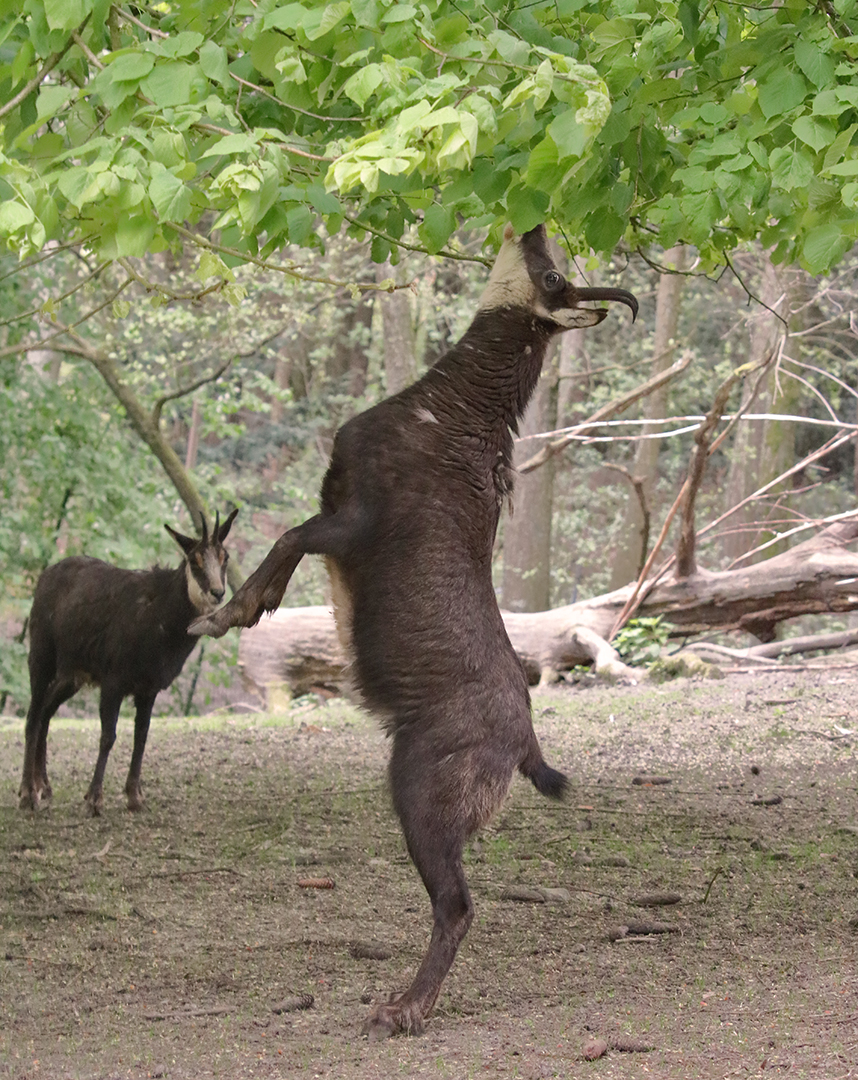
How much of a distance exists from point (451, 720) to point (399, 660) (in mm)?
268

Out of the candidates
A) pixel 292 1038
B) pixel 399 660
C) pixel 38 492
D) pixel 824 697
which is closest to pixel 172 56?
pixel 399 660

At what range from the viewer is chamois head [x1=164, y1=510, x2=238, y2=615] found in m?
6.57

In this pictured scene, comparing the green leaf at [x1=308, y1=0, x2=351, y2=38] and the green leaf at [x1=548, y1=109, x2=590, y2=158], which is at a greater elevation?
the green leaf at [x1=308, y1=0, x2=351, y2=38]

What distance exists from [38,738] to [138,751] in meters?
0.70

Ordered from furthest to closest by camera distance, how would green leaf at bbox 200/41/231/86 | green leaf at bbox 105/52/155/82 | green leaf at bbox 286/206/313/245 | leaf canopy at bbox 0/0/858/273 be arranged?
green leaf at bbox 286/206/313/245 → green leaf at bbox 200/41/231/86 → green leaf at bbox 105/52/155/82 → leaf canopy at bbox 0/0/858/273

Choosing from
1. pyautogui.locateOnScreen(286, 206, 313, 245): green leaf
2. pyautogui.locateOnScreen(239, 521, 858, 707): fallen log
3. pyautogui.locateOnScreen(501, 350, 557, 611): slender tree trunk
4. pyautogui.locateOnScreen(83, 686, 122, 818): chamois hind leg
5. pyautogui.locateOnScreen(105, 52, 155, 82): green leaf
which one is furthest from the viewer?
pyautogui.locateOnScreen(501, 350, 557, 611): slender tree trunk

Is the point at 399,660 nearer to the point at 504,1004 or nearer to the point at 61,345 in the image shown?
the point at 504,1004

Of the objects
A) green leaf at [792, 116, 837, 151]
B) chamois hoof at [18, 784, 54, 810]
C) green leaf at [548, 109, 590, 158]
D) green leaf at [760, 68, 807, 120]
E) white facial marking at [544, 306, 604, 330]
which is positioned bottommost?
chamois hoof at [18, 784, 54, 810]

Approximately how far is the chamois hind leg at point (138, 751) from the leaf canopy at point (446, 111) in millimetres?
3522

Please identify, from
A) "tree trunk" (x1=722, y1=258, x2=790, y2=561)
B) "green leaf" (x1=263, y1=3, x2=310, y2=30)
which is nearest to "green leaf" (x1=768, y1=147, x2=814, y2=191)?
"green leaf" (x1=263, y1=3, x2=310, y2=30)

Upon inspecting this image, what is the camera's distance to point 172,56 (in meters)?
3.20

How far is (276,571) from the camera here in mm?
4043

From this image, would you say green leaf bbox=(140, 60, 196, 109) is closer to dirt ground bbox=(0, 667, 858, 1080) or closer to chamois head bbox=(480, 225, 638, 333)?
chamois head bbox=(480, 225, 638, 333)

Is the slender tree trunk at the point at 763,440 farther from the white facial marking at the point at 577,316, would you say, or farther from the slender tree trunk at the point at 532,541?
the white facial marking at the point at 577,316
